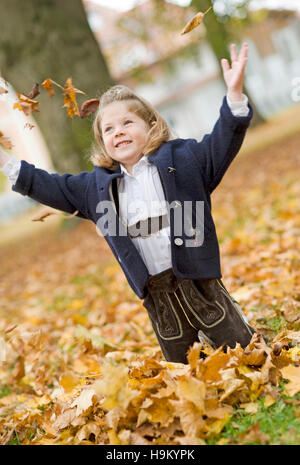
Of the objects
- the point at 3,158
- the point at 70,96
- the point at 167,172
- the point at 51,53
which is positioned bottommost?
the point at 167,172

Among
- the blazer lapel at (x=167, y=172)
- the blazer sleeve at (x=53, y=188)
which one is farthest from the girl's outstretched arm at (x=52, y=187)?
the blazer lapel at (x=167, y=172)

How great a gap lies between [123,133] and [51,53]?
7480 millimetres

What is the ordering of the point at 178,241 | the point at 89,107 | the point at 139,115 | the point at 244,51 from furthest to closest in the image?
the point at 89,107, the point at 139,115, the point at 178,241, the point at 244,51

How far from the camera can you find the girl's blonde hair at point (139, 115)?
8.25 ft

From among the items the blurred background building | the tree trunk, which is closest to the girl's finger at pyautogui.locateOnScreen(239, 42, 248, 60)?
the tree trunk

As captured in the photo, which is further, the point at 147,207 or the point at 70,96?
the point at 70,96

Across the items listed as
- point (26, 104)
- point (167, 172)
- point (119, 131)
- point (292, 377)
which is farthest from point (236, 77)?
point (292, 377)

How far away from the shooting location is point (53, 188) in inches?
102

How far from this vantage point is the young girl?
240 centimetres

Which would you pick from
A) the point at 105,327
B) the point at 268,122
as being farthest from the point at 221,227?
the point at 268,122

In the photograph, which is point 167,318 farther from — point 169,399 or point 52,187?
point 52,187

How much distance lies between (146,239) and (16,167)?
0.78m
